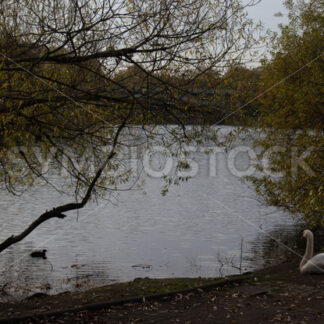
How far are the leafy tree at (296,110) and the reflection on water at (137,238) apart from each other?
8.88 ft

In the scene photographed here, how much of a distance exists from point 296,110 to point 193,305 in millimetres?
9052

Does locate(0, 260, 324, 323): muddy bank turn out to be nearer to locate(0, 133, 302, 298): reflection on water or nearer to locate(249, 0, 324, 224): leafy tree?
locate(0, 133, 302, 298): reflection on water

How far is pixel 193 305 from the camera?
28.3 feet

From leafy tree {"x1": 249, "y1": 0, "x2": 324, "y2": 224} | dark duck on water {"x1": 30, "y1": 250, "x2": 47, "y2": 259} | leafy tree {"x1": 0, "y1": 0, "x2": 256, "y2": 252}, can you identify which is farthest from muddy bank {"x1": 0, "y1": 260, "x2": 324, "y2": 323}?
dark duck on water {"x1": 30, "y1": 250, "x2": 47, "y2": 259}

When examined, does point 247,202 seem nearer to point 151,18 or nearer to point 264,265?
point 264,265

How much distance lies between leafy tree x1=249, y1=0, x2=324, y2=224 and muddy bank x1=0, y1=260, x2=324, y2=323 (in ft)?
11.3

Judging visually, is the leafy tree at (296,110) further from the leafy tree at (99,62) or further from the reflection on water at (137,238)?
the leafy tree at (99,62)

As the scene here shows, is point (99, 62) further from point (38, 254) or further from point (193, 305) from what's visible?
point (38, 254)

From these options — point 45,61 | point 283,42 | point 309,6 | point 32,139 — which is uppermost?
point 309,6

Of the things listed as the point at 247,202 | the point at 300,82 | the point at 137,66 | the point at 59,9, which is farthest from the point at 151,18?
the point at 247,202

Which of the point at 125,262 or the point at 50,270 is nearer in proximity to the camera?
the point at 50,270

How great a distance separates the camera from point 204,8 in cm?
822

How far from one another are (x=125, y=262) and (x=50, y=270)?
2603 millimetres

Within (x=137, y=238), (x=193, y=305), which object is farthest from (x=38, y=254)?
(x=193, y=305)
